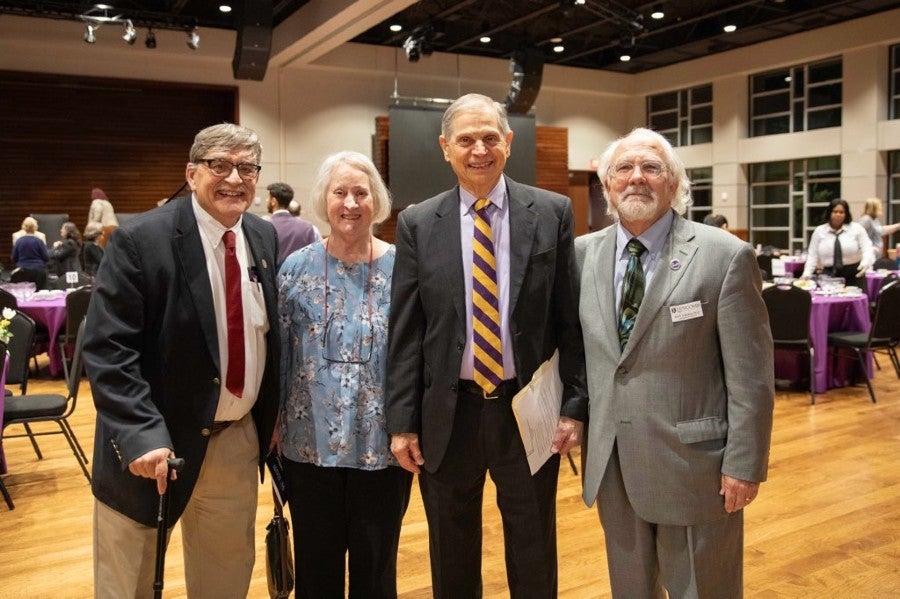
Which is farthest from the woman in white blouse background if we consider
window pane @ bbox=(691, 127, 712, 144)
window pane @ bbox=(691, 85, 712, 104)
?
window pane @ bbox=(691, 85, 712, 104)

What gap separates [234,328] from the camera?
2201mm

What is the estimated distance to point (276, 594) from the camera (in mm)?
2453

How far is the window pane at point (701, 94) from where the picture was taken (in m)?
16.7

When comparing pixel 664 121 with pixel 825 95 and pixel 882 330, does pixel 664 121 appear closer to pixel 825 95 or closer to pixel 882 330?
pixel 825 95

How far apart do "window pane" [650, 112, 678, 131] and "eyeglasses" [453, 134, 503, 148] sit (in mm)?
16302

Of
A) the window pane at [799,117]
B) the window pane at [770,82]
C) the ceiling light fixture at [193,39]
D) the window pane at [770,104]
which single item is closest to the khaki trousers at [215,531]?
the ceiling light fixture at [193,39]

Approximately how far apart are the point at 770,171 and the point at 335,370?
50.6 feet

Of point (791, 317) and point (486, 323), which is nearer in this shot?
point (486, 323)

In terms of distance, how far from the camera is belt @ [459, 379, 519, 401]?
2199 millimetres

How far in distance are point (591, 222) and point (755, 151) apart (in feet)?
13.4

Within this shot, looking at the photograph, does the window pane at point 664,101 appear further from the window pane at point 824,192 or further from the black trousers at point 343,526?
the black trousers at point 343,526

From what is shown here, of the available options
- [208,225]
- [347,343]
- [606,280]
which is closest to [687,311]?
[606,280]

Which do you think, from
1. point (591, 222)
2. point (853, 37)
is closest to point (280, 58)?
point (591, 222)

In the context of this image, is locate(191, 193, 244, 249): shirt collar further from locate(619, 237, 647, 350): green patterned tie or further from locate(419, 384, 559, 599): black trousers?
locate(619, 237, 647, 350): green patterned tie
